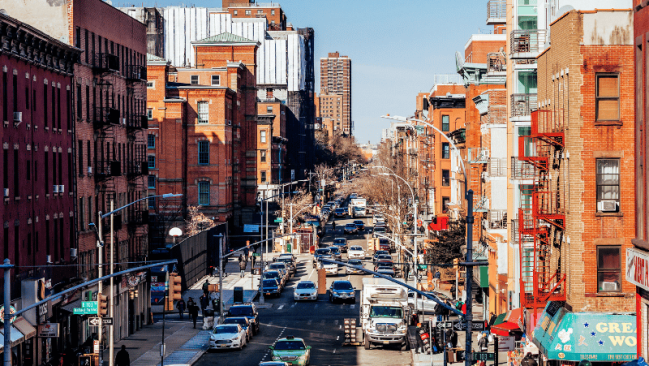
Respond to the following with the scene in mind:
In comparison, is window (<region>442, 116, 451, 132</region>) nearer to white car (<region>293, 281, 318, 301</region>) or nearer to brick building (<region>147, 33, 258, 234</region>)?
brick building (<region>147, 33, 258, 234</region>)

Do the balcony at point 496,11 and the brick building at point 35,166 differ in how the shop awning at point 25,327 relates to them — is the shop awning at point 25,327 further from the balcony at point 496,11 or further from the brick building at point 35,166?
the balcony at point 496,11

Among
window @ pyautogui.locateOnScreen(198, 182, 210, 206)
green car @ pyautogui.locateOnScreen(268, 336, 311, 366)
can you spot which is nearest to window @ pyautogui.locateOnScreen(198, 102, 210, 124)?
window @ pyautogui.locateOnScreen(198, 182, 210, 206)

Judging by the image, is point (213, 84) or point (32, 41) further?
point (213, 84)

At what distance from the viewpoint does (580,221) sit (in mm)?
32188

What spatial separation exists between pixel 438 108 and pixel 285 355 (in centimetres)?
5319

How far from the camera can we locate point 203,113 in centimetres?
9625

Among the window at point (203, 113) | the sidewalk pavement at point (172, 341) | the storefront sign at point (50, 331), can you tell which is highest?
the window at point (203, 113)

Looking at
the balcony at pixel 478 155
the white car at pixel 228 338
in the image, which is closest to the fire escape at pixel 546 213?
the balcony at pixel 478 155

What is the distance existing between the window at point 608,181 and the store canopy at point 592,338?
3.68 metres

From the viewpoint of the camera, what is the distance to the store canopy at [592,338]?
3031cm

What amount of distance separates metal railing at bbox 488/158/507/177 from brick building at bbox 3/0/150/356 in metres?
20.3

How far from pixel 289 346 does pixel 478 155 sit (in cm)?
2251

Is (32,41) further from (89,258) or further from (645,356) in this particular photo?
(645,356)

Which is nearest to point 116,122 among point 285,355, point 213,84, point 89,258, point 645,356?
point 89,258
